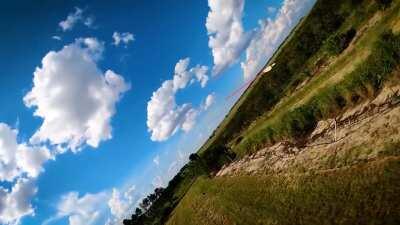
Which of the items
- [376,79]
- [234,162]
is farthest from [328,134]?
[234,162]

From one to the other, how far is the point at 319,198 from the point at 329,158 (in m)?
8.99

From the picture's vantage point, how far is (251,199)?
252 ft

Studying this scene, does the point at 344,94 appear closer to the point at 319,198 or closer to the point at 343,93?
the point at 343,93

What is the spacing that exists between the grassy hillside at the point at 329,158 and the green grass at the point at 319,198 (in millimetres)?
141

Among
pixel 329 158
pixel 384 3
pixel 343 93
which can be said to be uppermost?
pixel 384 3

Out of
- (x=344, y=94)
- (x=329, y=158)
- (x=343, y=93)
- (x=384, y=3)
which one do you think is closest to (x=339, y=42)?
(x=384, y=3)

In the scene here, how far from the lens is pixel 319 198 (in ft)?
174

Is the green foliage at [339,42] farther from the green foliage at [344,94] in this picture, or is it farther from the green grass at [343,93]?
the green foliage at [344,94]

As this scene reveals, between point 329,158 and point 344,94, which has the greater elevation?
point 344,94

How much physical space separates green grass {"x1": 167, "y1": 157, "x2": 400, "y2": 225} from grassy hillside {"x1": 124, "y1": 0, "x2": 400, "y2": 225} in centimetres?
14

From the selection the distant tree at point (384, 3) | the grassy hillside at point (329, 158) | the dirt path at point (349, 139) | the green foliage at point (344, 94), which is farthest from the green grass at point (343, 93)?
the distant tree at point (384, 3)

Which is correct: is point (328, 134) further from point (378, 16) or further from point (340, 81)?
point (378, 16)

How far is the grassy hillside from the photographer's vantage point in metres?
45.8

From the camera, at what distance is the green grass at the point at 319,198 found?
137ft
